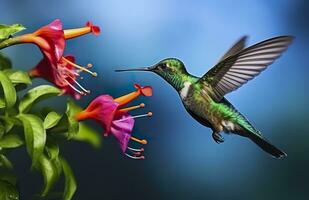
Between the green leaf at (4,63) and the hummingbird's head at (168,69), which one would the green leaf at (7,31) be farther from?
the hummingbird's head at (168,69)

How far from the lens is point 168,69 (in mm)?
1233

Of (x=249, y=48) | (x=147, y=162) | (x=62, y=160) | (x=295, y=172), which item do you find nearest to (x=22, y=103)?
(x=62, y=160)

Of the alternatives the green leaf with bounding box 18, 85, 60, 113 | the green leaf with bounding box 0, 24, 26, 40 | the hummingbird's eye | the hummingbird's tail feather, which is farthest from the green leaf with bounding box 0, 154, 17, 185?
the hummingbird's tail feather

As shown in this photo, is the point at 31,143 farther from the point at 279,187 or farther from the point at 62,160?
the point at 279,187

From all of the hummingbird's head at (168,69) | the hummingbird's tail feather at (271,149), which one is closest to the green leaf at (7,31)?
the hummingbird's head at (168,69)

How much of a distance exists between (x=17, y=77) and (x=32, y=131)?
12 cm

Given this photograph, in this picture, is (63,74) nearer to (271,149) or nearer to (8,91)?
(8,91)

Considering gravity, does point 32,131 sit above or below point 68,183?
above

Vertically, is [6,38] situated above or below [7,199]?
above

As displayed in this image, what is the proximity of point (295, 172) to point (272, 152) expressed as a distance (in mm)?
4908

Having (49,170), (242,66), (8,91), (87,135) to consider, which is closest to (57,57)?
(8,91)

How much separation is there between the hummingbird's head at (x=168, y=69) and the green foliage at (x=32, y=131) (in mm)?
198

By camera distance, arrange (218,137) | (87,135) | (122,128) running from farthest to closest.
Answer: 1. (87,135)
2. (122,128)
3. (218,137)

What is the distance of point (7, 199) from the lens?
1.24 metres
